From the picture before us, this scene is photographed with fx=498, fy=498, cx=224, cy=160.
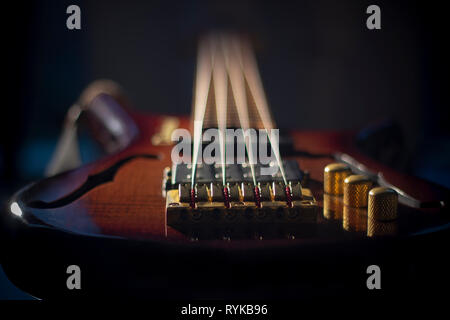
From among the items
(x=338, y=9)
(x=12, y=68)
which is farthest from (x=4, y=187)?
(x=338, y=9)

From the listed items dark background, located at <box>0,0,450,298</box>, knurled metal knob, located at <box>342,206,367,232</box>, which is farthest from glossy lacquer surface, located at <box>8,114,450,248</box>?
dark background, located at <box>0,0,450,298</box>

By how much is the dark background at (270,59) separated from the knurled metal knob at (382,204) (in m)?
2.26

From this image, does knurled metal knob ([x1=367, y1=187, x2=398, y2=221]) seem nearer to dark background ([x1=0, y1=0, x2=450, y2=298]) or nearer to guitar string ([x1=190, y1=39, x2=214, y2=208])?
guitar string ([x1=190, y1=39, x2=214, y2=208])

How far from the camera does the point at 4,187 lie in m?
2.37

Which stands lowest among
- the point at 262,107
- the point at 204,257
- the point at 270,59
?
the point at 204,257

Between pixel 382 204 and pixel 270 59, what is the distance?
7.89ft

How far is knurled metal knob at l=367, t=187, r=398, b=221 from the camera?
0.61 m

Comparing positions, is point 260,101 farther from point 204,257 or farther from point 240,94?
point 204,257

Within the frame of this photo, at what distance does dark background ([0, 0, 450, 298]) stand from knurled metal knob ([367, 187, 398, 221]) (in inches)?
89.1

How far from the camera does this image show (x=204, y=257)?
523mm

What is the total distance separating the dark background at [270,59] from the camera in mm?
2791

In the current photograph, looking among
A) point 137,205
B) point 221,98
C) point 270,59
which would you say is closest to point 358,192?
point 137,205

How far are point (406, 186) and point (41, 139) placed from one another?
2.65m
